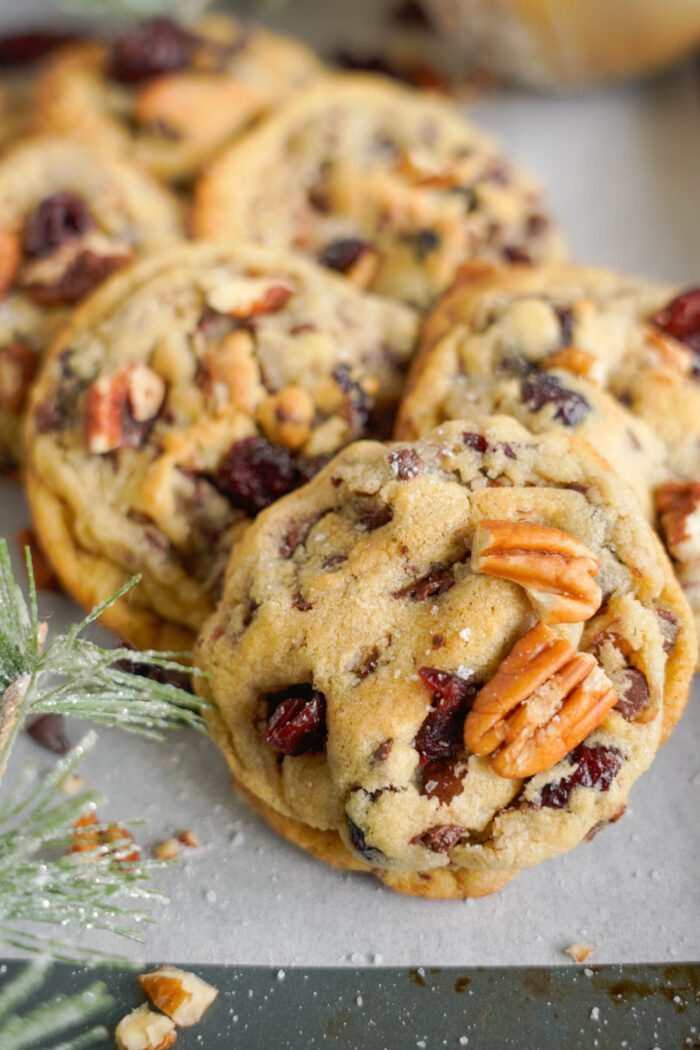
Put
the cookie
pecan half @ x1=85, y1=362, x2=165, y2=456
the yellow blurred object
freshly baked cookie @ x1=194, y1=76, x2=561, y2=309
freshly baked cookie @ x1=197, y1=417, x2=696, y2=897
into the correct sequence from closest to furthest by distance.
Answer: freshly baked cookie @ x1=197, y1=417, x2=696, y2=897
the cookie
pecan half @ x1=85, y1=362, x2=165, y2=456
freshly baked cookie @ x1=194, y1=76, x2=561, y2=309
the yellow blurred object

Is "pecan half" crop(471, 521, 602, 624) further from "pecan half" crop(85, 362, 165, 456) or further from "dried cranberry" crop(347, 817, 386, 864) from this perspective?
"pecan half" crop(85, 362, 165, 456)

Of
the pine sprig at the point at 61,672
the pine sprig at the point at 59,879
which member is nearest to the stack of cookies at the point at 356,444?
the pine sprig at the point at 61,672

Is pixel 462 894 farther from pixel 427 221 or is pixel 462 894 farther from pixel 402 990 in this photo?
pixel 427 221

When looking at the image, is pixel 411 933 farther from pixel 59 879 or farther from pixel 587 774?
pixel 59 879

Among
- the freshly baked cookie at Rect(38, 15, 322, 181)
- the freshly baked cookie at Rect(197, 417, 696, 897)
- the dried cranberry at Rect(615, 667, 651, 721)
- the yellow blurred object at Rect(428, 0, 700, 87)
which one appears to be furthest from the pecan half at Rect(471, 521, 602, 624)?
the yellow blurred object at Rect(428, 0, 700, 87)

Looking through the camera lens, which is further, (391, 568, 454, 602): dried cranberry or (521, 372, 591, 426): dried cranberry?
(521, 372, 591, 426): dried cranberry

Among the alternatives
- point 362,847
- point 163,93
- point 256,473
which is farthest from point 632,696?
point 163,93
